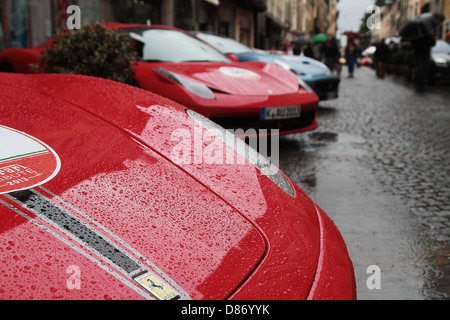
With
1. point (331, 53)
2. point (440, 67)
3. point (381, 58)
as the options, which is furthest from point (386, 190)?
point (381, 58)

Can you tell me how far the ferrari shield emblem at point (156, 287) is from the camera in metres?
0.98

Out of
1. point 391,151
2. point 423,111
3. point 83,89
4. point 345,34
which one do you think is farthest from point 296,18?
point 83,89

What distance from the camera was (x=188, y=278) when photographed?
41.1 inches

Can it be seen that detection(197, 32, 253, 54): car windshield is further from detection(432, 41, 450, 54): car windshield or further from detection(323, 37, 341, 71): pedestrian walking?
detection(323, 37, 341, 71): pedestrian walking

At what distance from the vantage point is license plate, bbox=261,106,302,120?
436 cm

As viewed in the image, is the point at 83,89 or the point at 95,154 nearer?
the point at 95,154

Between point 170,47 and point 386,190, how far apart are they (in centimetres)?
262

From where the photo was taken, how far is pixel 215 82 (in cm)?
434

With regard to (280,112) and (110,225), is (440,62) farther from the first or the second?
(110,225)

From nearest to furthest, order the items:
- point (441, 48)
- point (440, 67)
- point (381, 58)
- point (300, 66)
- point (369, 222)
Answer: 1. point (369, 222)
2. point (300, 66)
3. point (440, 67)
4. point (441, 48)
5. point (381, 58)

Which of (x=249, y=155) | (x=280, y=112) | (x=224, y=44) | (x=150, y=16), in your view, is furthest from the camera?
(x=150, y=16)

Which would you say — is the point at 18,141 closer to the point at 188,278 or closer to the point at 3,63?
the point at 188,278

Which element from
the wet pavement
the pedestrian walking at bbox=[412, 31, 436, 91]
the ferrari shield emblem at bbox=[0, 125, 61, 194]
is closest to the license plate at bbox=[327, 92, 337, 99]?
the wet pavement
